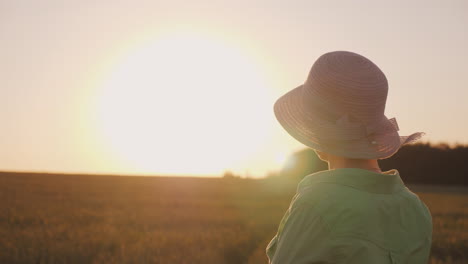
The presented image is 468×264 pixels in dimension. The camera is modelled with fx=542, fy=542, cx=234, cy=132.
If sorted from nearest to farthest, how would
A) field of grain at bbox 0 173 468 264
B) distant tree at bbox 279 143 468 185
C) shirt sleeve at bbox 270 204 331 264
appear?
shirt sleeve at bbox 270 204 331 264 → field of grain at bbox 0 173 468 264 → distant tree at bbox 279 143 468 185

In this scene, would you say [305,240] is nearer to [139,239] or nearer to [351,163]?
[351,163]

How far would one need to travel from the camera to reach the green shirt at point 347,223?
1.47m

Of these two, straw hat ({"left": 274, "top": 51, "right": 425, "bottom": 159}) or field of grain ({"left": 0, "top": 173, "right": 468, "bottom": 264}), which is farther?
field of grain ({"left": 0, "top": 173, "right": 468, "bottom": 264})

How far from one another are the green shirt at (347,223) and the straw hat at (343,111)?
13cm

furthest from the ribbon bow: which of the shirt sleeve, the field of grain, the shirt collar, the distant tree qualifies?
the distant tree

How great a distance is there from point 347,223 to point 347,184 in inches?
4.9

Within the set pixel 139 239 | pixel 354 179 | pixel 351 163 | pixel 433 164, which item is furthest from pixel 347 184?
pixel 433 164

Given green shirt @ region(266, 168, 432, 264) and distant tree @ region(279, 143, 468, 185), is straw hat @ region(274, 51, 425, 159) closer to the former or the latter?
green shirt @ region(266, 168, 432, 264)

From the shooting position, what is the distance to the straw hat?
1690 millimetres

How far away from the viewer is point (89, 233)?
29.8ft

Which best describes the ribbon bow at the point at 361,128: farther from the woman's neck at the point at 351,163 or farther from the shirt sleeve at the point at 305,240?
the shirt sleeve at the point at 305,240

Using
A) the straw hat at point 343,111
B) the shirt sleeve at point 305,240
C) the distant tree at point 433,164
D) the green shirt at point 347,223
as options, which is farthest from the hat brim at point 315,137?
the distant tree at point 433,164

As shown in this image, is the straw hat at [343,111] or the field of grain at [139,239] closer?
the straw hat at [343,111]

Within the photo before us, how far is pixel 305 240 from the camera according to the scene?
4.83 feet
